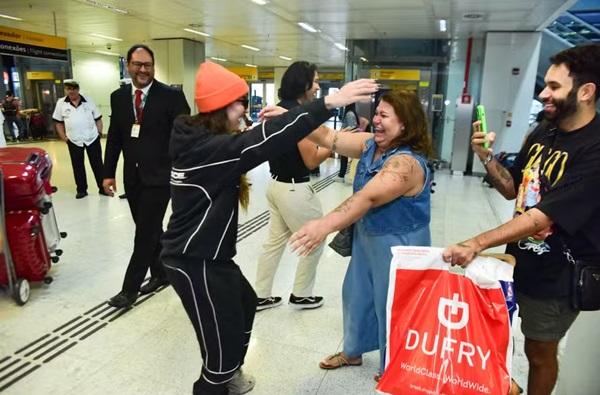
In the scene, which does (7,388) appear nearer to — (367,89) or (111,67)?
(367,89)

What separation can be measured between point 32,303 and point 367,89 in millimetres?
2667

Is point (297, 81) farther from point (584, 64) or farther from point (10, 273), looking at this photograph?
point (10, 273)

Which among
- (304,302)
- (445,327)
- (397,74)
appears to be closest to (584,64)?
(445,327)

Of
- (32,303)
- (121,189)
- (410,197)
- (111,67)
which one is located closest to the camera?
(410,197)

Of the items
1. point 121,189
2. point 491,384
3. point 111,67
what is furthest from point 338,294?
point 111,67

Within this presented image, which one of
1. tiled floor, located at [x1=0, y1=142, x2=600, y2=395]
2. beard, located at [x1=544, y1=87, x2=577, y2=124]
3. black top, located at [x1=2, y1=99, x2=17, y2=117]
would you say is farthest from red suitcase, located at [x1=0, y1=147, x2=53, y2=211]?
black top, located at [x1=2, y1=99, x2=17, y2=117]

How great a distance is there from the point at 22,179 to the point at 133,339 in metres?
1.33

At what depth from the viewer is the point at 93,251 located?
3850mm

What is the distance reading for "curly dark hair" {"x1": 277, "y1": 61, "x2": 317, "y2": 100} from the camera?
2.40m

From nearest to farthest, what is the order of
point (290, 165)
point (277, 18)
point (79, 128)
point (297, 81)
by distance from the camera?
1. point (297, 81)
2. point (290, 165)
3. point (79, 128)
4. point (277, 18)

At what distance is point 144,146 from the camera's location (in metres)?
2.75

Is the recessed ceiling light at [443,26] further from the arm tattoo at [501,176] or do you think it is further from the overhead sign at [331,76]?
the overhead sign at [331,76]

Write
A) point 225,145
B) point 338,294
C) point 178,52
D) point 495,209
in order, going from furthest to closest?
1. point 178,52
2. point 495,209
3. point 338,294
4. point 225,145

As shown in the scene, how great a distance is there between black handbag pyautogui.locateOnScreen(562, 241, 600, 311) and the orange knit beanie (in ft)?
4.08
